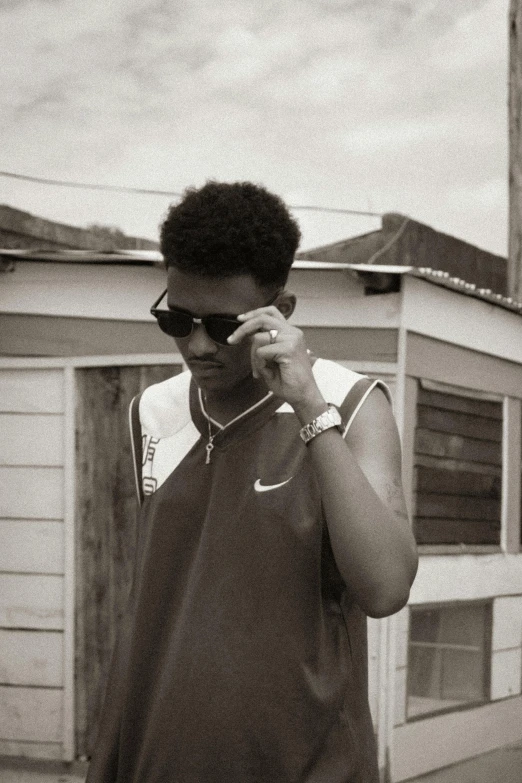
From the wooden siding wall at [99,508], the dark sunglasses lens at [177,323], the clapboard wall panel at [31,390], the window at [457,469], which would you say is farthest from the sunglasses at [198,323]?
the window at [457,469]

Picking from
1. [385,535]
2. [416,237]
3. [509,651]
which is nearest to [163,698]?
[385,535]

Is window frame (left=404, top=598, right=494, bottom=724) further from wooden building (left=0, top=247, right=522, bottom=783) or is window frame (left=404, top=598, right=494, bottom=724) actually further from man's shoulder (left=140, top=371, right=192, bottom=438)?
man's shoulder (left=140, top=371, right=192, bottom=438)

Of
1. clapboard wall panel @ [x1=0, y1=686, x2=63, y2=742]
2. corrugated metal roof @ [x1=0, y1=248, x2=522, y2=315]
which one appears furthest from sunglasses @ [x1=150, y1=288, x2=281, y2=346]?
clapboard wall panel @ [x1=0, y1=686, x2=63, y2=742]

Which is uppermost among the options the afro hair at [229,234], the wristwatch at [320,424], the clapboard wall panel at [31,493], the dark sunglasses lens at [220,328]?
the afro hair at [229,234]

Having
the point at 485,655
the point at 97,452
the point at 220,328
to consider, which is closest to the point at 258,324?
the point at 220,328

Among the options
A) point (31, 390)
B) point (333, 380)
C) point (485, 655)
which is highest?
point (333, 380)

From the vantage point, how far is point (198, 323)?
1829 mm

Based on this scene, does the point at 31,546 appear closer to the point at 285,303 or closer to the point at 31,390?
the point at 31,390

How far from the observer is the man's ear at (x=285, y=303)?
75.9 inches

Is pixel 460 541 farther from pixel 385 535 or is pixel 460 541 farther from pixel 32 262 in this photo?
pixel 385 535

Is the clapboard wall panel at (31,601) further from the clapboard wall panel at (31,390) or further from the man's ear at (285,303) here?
the man's ear at (285,303)

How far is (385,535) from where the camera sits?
1.62 meters

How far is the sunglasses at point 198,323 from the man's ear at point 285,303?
0.02 meters

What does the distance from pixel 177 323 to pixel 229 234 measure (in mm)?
182
